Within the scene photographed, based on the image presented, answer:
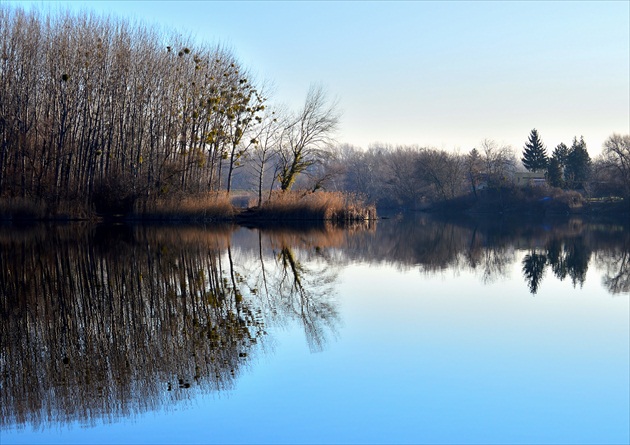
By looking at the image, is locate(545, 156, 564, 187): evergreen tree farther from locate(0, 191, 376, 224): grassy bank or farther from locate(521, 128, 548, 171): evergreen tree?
locate(0, 191, 376, 224): grassy bank

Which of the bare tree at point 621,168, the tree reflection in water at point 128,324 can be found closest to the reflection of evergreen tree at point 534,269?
the tree reflection in water at point 128,324

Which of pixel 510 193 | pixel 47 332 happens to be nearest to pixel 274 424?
pixel 47 332

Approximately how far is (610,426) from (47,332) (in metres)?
6.42

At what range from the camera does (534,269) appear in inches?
622

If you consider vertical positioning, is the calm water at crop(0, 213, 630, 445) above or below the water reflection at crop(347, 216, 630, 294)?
below

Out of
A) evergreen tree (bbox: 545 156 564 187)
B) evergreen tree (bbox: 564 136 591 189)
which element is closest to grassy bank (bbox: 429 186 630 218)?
evergreen tree (bbox: 545 156 564 187)

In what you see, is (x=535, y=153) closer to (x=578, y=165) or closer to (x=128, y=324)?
(x=578, y=165)

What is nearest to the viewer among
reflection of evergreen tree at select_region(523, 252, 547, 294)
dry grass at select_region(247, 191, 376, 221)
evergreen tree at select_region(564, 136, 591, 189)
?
reflection of evergreen tree at select_region(523, 252, 547, 294)

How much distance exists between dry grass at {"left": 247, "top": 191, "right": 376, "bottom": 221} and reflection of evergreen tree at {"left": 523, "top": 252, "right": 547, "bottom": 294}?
1515 cm

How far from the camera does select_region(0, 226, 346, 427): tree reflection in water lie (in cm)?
603

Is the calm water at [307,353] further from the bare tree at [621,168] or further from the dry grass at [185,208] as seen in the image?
the bare tree at [621,168]

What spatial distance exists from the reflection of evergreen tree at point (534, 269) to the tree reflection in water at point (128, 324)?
13.7 feet

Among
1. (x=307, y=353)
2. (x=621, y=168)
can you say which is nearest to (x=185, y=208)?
(x=307, y=353)

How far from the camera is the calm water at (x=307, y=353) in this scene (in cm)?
539
